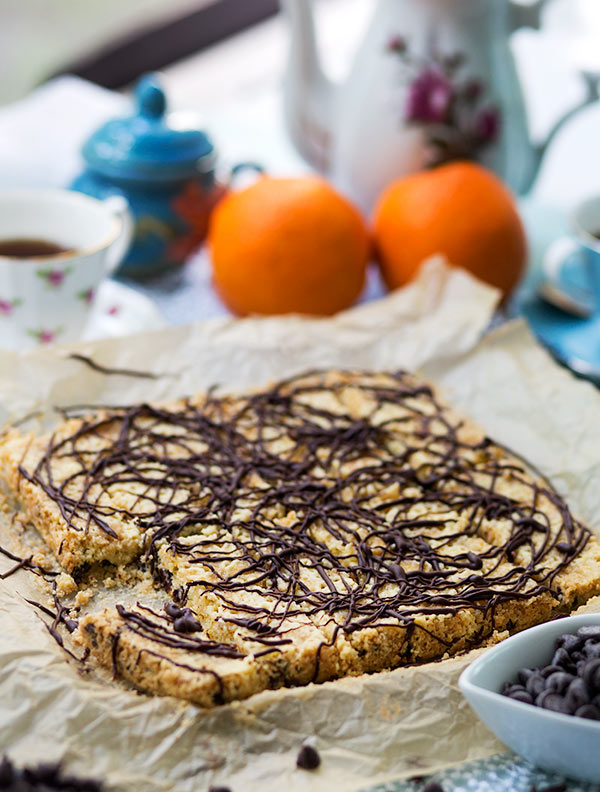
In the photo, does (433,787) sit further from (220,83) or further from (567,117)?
(220,83)

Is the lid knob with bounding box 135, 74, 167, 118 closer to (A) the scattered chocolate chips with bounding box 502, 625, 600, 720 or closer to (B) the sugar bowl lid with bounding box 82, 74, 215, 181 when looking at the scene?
(B) the sugar bowl lid with bounding box 82, 74, 215, 181

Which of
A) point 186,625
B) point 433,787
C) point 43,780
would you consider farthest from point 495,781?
point 43,780

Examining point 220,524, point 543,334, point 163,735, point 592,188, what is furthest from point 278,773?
point 592,188

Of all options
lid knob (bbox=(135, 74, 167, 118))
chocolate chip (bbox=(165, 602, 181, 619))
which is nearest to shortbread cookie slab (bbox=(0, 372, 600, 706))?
chocolate chip (bbox=(165, 602, 181, 619))

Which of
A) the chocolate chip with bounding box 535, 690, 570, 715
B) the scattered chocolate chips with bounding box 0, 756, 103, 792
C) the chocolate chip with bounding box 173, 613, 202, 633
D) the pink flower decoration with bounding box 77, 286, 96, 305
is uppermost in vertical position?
the pink flower decoration with bounding box 77, 286, 96, 305

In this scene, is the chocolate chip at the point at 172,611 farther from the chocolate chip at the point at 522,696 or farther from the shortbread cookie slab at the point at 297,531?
the chocolate chip at the point at 522,696

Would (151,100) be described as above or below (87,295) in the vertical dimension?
above
